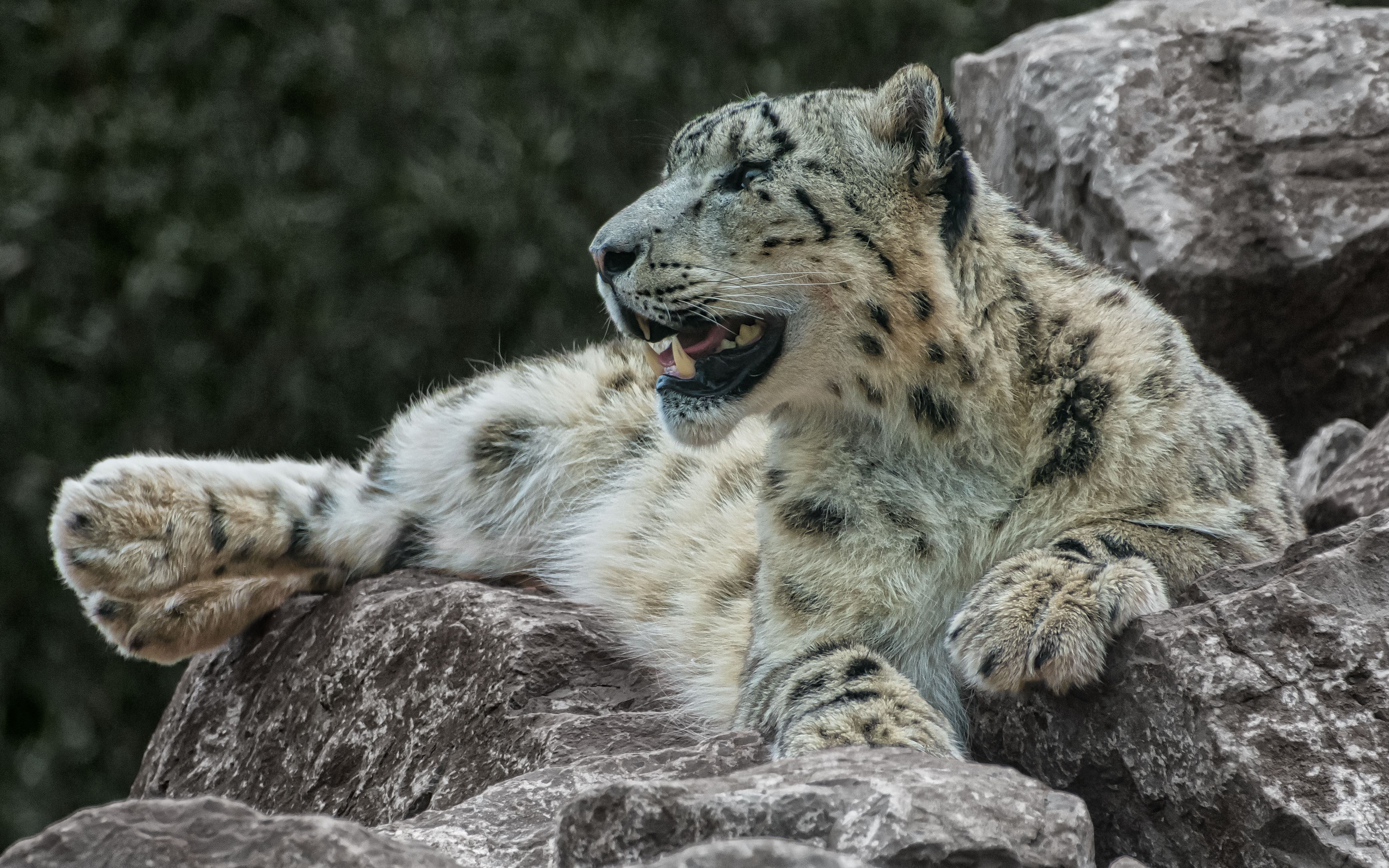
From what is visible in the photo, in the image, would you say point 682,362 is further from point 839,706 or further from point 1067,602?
point 1067,602

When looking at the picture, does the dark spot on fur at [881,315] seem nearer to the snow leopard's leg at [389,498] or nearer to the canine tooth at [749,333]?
the canine tooth at [749,333]

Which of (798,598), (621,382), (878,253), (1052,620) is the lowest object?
(1052,620)

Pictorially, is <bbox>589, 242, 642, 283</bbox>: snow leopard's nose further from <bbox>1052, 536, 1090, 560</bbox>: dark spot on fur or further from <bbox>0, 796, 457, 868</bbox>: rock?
<bbox>0, 796, 457, 868</bbox>: rock

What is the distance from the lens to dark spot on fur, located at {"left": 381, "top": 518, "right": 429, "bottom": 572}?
4.46m

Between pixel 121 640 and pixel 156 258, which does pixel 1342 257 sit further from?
pixel 156 258

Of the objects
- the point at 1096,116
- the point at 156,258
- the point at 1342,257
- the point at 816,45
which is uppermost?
the point at 816,45

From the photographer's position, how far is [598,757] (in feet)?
10.0

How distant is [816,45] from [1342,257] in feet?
13.2

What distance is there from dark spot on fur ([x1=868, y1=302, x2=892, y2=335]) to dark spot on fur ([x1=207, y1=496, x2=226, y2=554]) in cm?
199

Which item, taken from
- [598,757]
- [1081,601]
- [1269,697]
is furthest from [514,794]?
[1269,697]

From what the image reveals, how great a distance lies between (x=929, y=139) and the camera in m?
3.20

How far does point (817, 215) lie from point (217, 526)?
6.45 ft

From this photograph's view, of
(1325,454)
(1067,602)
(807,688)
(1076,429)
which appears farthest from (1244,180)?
(807,688)

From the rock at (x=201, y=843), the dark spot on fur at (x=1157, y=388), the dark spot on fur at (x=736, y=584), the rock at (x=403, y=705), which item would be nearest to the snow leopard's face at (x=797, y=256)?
the dark spot on fur at (x=1157, y=388)
